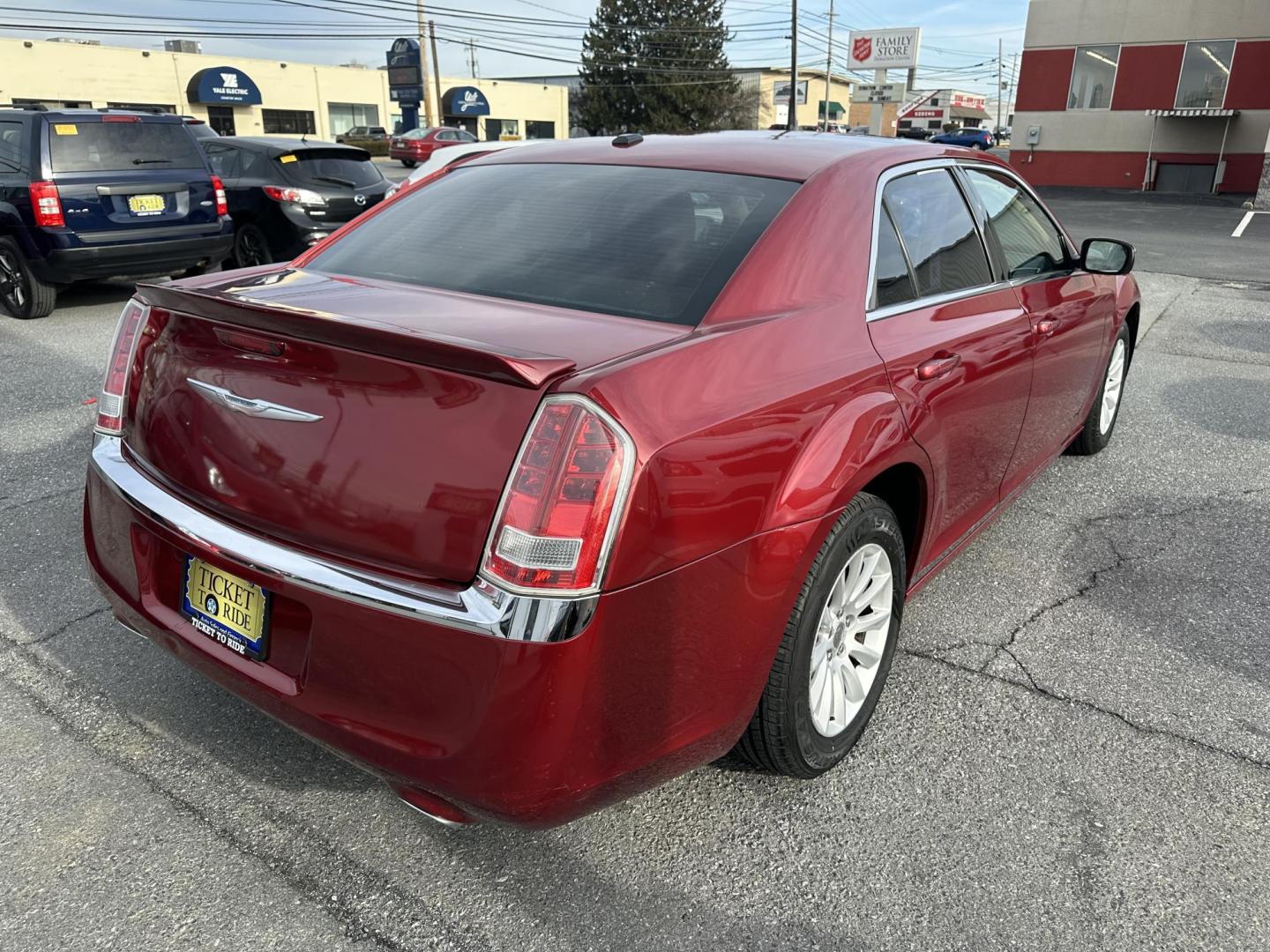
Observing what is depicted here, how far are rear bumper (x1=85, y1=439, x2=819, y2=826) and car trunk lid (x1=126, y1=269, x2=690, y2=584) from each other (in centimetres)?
8

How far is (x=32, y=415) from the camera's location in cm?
Answer: 555

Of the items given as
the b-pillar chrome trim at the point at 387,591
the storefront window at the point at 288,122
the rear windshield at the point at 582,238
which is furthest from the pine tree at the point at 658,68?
the b-pillar chrome trim at the point at 387,591

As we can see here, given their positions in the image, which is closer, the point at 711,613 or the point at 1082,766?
the point at 711,613

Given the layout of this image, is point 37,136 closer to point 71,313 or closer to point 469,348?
point 71,313

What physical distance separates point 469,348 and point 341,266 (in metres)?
1.23

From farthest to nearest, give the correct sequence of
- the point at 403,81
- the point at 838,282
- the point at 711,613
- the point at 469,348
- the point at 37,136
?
the point at 403,81 → the point at 37,136 → the point at 838,282 → the point at 711,613 → the point at 469,348

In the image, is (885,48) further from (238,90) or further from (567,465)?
(567,465)

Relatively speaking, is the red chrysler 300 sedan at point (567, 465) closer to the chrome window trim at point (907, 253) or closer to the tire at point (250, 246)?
the chrome window trim at point (907, 253)

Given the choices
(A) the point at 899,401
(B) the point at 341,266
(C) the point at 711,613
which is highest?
(B) the point at 341,266

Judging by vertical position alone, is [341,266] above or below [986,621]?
above

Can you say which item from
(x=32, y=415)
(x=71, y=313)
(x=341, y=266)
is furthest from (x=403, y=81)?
(x=341, y=266)

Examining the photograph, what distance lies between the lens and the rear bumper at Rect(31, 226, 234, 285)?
8.06 metres

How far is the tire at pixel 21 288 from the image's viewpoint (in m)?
8.19

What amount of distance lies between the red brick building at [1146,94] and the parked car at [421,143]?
1977 cm
